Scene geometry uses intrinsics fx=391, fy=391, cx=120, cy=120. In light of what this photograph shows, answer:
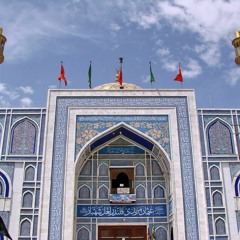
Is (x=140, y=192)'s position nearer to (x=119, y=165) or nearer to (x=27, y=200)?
(x=119, y=165)

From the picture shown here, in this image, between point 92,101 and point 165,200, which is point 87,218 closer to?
point 165,200

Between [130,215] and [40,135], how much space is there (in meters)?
3.75

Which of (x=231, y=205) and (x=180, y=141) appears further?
(x=180, y=141)

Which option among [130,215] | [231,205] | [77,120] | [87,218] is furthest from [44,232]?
[231,205]

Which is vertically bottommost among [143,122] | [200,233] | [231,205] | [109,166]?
[200,233]

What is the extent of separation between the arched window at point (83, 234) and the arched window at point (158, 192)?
7.92 feet

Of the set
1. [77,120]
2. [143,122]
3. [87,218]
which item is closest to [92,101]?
[77,120]

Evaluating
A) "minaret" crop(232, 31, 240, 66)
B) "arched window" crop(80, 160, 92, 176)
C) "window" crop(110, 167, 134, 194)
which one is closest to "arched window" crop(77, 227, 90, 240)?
"window" crop(110, 167, 134, 194)

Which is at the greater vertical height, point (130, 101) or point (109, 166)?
point (130, 101)

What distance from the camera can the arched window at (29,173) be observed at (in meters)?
11.6

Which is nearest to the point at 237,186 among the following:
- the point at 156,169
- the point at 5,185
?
the point at 156,169

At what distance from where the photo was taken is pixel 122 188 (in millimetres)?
12477

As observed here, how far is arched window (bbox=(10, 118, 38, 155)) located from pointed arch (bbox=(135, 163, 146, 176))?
10.9 feet

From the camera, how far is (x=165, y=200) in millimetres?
12398
